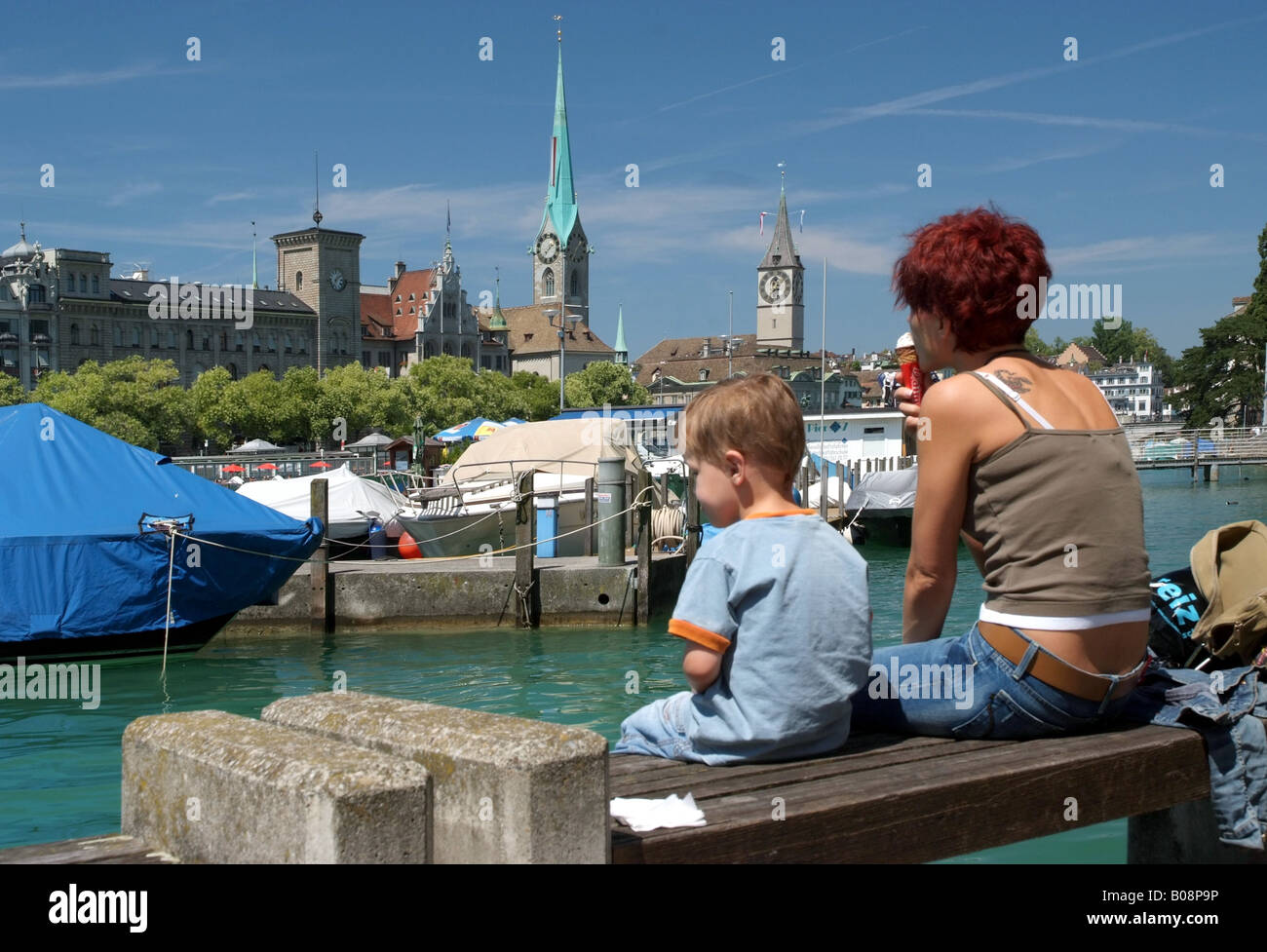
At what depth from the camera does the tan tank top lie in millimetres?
3461

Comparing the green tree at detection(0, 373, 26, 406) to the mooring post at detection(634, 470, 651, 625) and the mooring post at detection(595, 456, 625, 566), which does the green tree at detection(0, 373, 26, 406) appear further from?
the mooring post at detection(634, 470, 651, 625)

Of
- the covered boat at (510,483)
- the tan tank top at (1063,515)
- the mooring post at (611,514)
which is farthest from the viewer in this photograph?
the covered boat at (510,483)

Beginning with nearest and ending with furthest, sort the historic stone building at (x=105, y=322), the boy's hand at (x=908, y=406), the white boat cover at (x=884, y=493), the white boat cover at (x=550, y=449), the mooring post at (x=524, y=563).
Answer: the boy's hand at (x=908, y=406) → the mooring post at (x=524, y=563) → the white boat cover at (x=550, y=449) → the white boat cover at (x=884, y=493) → the historic stone building at (x=105, y=322)

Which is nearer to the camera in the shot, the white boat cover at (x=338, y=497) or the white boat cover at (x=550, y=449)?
the white boat cover at (x=338, y=497)

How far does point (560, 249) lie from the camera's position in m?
180

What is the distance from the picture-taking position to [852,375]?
18862 centimetres

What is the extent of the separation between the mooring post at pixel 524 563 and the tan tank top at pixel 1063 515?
15536 mm

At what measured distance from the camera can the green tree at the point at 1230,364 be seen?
81.0 metres

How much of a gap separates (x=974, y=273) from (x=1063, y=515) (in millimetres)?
698

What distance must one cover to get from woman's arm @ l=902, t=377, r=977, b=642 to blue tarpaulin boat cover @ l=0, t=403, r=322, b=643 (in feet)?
42.2

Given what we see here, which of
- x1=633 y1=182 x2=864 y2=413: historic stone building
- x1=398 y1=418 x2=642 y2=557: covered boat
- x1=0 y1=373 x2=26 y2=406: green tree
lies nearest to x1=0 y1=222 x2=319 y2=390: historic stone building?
x1=0 y1=373 x2=26 y2=406: green tree

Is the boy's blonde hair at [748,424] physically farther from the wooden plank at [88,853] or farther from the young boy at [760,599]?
the wooden plank at [88,853]

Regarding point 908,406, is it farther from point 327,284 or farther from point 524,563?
point 327,284

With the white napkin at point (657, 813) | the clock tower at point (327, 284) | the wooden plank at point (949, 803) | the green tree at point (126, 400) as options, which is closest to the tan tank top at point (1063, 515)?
the wooden plank at point (949, 803)
